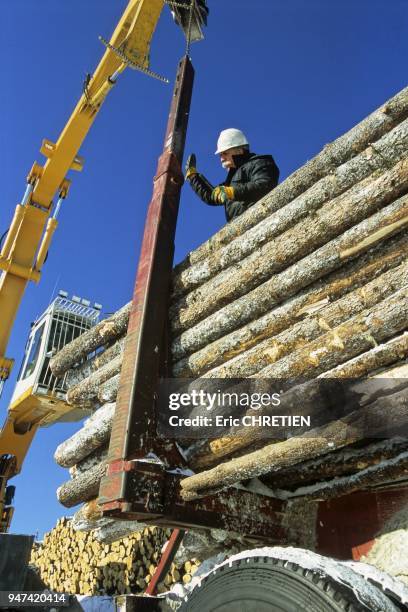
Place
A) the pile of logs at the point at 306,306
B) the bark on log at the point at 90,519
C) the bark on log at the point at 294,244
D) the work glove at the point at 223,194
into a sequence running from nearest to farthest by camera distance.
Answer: the pile of logs at the point at 306,306 → the bark on log at the point at 294,244 → the bark on log at the point at 90,519 → the work glove at the point at 223,194

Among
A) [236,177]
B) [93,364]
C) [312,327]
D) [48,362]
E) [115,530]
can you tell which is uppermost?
[48,362]

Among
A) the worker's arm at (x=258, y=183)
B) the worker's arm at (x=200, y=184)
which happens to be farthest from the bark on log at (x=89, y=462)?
the worker's arm at (x=200, y=184)

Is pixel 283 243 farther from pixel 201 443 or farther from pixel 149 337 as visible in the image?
pixel 201 443

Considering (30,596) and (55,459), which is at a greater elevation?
(55,459)

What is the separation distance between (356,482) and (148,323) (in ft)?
5.19

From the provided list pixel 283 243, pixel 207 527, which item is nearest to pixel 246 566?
pixel 207 527

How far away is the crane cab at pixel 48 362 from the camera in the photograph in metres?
11.1

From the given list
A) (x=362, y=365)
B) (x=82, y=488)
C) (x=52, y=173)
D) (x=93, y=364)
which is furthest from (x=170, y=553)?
(x=52, y=173)

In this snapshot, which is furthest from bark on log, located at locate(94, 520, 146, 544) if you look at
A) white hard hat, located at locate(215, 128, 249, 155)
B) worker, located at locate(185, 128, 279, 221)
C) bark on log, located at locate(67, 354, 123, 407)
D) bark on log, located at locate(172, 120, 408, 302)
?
Answer: white hard hat, located at locate(215, 128, 249, 155)

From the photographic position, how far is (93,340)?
463 cm

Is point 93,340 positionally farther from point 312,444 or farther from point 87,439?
point 312,444

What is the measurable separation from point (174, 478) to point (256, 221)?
1.81 metres

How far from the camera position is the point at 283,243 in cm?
334

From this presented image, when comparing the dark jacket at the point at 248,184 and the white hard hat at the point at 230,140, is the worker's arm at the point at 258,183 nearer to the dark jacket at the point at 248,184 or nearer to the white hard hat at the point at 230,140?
the dark jacket at the point at 248,184
